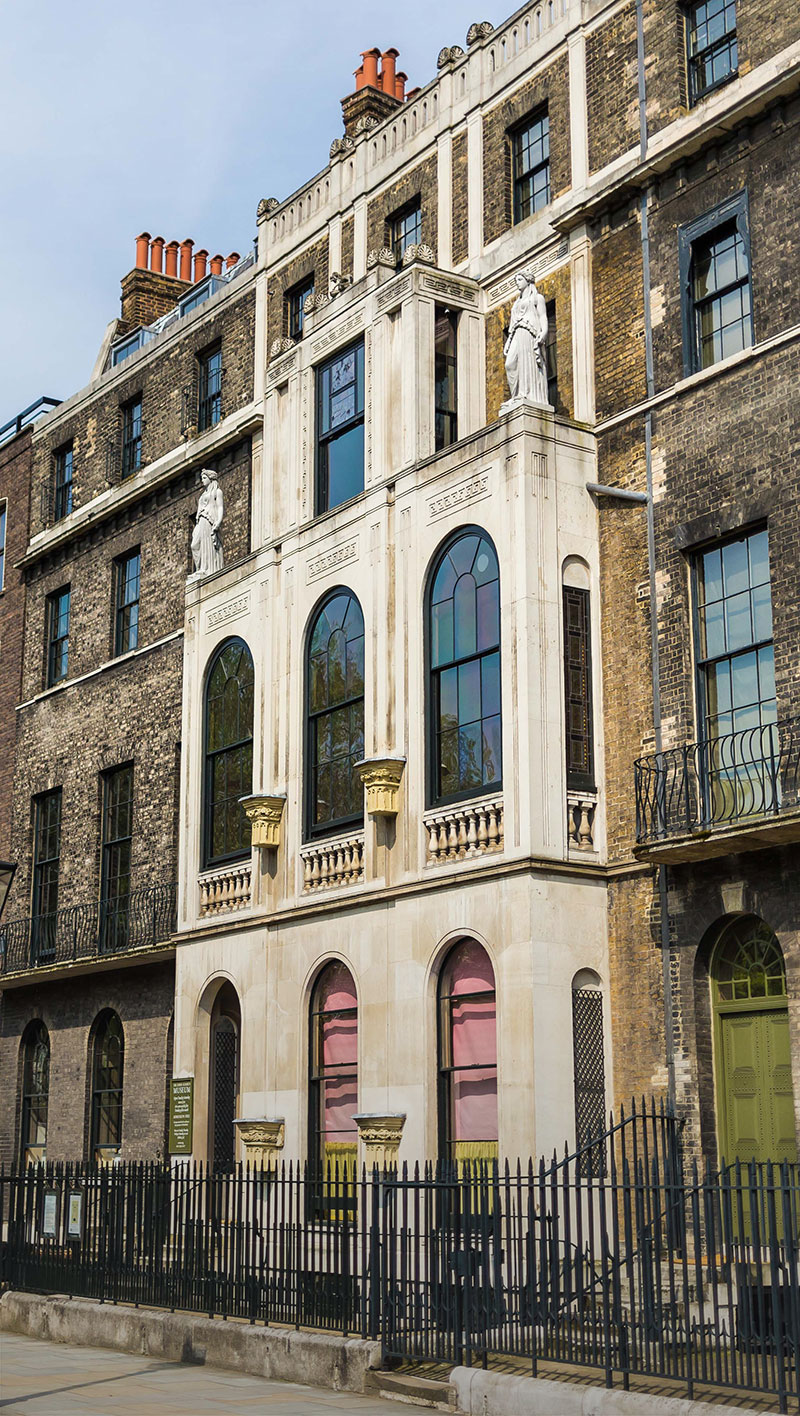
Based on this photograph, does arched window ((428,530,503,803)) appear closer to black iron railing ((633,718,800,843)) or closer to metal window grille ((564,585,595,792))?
metal window grille ((564,585,595,792))

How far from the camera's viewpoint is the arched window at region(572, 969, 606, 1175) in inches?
669

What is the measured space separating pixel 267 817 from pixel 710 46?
35.4ft

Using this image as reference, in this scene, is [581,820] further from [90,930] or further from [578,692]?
[90,930]

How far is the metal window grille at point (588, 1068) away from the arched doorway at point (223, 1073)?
6628 millimetres

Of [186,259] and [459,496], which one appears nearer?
[459,496]

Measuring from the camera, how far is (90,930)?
91.4ft

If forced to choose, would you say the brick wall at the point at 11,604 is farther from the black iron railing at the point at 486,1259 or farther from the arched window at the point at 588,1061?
the arched window at the point at 588,1061

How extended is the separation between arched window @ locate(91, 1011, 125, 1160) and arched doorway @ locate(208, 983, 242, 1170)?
3.87 metres

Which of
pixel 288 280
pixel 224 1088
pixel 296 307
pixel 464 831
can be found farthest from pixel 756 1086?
pixel 288 280

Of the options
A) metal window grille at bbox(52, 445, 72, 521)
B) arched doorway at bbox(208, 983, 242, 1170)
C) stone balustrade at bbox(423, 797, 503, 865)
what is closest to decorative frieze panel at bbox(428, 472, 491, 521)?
stone balustrade at bbox(423, 797, 503, 865)

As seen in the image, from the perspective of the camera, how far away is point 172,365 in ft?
95.8

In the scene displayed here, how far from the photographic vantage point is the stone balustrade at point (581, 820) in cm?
1780

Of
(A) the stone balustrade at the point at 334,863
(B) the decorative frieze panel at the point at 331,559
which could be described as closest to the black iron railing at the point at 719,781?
(A) the stone balustrade at the point at 334,863

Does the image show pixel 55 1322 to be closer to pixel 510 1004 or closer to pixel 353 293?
pixel 510 1004
